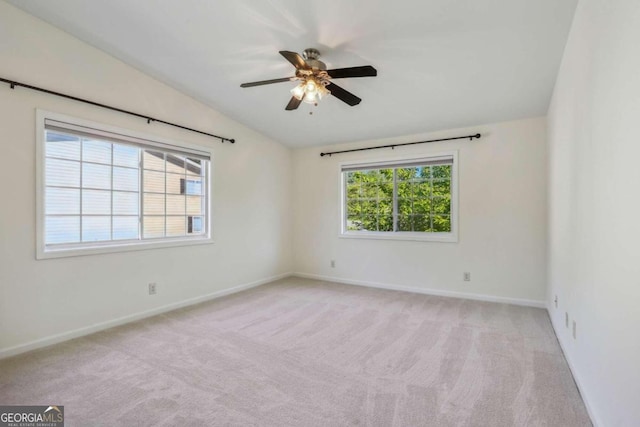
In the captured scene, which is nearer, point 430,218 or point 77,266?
point 77,266

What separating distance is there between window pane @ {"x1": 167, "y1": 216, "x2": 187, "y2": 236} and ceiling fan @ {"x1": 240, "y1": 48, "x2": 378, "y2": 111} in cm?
Result: 214

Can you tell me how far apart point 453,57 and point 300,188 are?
11.0 feet

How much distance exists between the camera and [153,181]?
3.67 meters

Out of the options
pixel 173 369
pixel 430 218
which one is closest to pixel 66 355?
pixel 173 369

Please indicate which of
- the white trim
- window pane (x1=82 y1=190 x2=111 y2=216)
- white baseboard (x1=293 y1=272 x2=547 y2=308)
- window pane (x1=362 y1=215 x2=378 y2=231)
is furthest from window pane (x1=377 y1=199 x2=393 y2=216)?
window pane (x1=82 y1=190 x2=111 y2=216)

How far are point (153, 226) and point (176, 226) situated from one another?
0.30 m

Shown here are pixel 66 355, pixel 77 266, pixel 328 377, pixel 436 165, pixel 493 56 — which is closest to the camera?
pixel 328 377

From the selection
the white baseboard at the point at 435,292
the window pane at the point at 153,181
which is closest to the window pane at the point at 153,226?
the window pane at the point at 153,181

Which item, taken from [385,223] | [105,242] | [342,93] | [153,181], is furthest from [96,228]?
[385,223]

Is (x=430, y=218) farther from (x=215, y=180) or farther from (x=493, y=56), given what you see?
(x=215, y=180)

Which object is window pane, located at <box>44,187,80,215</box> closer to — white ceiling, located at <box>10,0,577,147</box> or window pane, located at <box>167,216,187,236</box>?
window pane, located at <box>167,216,187,236</box>

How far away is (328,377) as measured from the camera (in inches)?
88.0

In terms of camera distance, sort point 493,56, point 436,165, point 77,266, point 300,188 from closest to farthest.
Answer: point 493,56
point 77,266
point 436,165
point 300,188

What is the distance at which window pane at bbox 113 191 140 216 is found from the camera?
3350 millimetres
